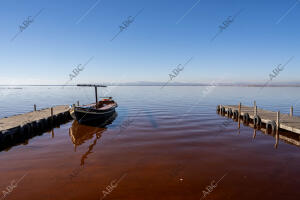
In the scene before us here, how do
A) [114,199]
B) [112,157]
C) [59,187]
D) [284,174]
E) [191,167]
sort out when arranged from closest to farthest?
1. [114,199]
2. [59,187]
3. [284,174]
4. [191,167]
5. [112,157]

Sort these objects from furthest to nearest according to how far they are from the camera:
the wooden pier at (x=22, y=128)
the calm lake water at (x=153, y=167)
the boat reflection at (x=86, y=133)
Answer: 1. the boat reflection at (x=86, y=133)
2. the wooden pier at (x=22, y=128)
3. the calm lake water at (x=153, y=167)

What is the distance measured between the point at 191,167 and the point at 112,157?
4840 millimetres

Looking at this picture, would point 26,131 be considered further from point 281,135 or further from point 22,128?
point 281,135

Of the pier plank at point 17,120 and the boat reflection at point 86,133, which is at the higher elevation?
the pier plank at point 17,120

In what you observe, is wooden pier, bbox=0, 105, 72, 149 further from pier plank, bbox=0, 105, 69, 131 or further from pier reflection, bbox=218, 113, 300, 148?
pier reflection, bbox=218, 113, 300, 148

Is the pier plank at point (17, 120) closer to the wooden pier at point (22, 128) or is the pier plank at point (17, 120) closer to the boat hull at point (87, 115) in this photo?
the wooden pier at point (22, 128)

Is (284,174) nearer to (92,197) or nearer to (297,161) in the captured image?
(297,161)

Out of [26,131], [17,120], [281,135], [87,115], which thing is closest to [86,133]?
[87,115]

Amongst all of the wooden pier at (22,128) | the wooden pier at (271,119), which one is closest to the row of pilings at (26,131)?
the wooden pier at (22,128)

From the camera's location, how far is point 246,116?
20.6 m

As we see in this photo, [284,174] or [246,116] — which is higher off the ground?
[246,116]

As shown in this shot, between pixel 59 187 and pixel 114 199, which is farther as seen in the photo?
pixel 59 187

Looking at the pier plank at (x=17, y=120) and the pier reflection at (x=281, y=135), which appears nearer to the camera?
the pier reflection at (x=281, y=135)

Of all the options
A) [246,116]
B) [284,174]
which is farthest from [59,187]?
[246,116]
